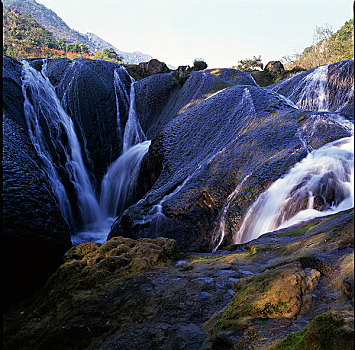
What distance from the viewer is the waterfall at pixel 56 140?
32.1ft

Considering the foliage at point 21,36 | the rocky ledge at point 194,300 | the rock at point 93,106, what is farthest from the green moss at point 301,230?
the foliage at point 21,36

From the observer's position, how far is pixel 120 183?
1152 cm

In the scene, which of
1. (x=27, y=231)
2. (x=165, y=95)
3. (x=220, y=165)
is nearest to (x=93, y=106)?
(x=165, y=95)

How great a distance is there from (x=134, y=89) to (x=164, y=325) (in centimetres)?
1545

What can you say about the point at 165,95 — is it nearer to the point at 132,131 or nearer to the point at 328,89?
the point at 132,131

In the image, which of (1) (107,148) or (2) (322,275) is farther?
(1) (107,148)

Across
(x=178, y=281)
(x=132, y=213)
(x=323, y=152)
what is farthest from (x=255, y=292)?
(x=132, y=213)

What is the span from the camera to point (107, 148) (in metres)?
12.9

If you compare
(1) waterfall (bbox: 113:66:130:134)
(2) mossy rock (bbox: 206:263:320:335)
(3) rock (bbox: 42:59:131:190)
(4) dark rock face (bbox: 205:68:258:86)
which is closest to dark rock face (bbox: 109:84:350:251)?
(2) mossy rock (bbox: 206:263:320:335)

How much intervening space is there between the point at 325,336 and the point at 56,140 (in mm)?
11078

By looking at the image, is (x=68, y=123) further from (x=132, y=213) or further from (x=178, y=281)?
(x=178, y=281)

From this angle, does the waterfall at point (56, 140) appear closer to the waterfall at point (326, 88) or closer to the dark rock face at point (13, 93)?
the dark rock face at point (13, 93)

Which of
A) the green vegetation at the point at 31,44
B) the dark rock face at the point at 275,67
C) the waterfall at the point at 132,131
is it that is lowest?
the waterfall at the point at 132,131

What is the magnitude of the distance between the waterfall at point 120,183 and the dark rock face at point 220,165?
2.11 metres
